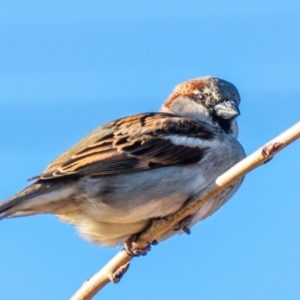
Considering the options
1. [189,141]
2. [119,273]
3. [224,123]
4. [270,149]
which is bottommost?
[270,149]

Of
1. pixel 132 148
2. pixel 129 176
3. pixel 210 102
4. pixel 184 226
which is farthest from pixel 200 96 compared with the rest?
pixel 184 226

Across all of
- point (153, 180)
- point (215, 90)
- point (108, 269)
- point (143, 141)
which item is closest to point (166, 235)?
point (153, 180)

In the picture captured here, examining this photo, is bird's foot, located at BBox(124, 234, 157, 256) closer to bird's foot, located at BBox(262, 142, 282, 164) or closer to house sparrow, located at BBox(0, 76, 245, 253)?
house sparrow, located at BBox(0, 76, 245, 253)

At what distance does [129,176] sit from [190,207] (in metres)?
0.54

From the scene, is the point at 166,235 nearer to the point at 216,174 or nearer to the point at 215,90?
the point at 216,174

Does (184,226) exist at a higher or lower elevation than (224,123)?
lower

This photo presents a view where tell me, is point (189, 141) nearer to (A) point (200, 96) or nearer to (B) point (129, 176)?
(B) point (129, 176)

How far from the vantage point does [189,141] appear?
3.75m

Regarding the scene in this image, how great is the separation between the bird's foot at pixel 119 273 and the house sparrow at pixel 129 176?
0.30 meters

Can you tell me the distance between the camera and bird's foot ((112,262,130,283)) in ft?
9.37

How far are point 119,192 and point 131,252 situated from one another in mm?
369

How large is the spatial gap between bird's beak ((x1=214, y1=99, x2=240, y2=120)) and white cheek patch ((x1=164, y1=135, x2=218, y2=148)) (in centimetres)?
36

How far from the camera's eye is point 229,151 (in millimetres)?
3738

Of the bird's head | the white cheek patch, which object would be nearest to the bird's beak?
the bird's head
